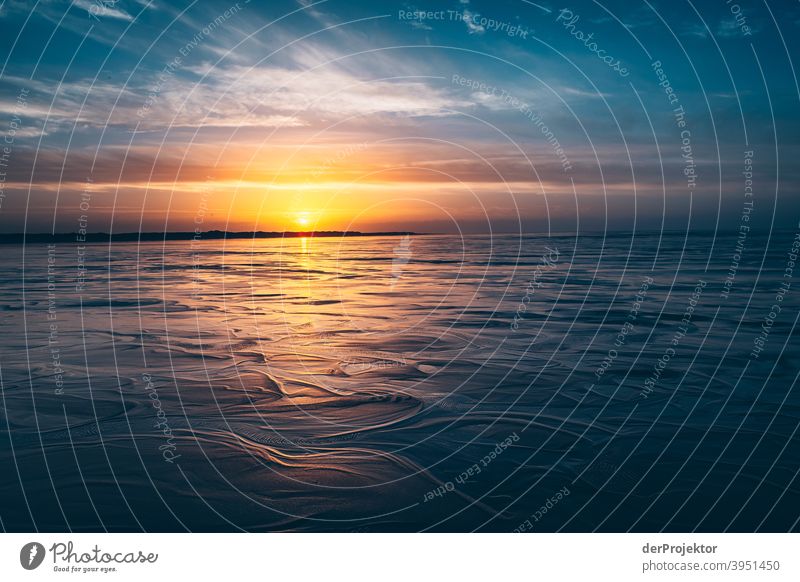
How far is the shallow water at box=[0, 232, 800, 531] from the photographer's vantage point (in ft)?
20.8

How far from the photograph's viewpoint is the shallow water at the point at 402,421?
249 inches

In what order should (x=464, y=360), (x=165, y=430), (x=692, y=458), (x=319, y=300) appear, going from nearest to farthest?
(x=692, y=458) < (x=165, y=430) < (x=464, y=360) < (x=319, y=300)

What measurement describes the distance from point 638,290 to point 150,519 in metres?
22.9

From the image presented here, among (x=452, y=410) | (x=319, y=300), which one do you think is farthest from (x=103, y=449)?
(x=319, y=300)

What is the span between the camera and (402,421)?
8930 millimetres

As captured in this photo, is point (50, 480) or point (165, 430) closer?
point (50, 480)
